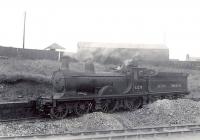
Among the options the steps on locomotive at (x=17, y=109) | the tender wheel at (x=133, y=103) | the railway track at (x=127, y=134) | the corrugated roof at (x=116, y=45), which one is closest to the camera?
the railway track at (x=127, y=134)

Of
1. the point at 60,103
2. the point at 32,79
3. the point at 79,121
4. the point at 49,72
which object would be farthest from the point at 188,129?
the point at 49,72

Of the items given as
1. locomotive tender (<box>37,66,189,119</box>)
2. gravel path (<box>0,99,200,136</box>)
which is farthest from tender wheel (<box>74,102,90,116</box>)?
gravel path (<box>0,99,200,136</box>)

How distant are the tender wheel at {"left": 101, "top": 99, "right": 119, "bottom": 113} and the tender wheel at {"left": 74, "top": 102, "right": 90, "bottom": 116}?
1003 millimetres

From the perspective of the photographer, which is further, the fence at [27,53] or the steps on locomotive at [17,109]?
the fence at [27,53]

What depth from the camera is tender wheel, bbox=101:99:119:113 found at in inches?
705

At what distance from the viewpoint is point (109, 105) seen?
18469 millimetres

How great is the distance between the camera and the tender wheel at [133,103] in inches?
745

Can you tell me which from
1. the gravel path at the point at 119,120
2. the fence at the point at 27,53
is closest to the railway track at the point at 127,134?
the gravel path at the point at 119,120

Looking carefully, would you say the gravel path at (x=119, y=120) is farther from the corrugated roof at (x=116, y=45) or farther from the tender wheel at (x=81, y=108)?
the corrugated roof at (x=116, y=45)

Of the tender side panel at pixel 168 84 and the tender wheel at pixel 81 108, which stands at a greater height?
the tender side panel at pixel 168 84

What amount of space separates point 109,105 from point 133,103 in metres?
1.69

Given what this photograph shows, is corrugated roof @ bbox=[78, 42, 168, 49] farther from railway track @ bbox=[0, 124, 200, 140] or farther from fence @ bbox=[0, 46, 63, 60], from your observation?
railway track @ bbox=[0, 124, 200, 140]

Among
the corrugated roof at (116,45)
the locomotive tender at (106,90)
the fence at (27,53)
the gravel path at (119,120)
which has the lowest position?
the gravel path at (119,120)

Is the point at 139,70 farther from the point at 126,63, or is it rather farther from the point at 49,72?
the point at 49,72
